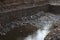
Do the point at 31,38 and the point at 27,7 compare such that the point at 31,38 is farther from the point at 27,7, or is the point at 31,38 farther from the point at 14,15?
the point at 27,7

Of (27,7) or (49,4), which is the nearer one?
(27,7)

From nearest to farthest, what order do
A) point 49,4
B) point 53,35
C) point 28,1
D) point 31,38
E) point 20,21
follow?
point 53,35 < point 31,38 < point 20,21 < point 28,1 < point 49,4

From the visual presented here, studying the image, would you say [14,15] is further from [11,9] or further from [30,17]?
[30,17]

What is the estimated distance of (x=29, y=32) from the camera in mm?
5551

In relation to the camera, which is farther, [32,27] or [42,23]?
[42,23]

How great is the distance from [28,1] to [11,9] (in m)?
1.25

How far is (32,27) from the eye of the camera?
6.04 meters

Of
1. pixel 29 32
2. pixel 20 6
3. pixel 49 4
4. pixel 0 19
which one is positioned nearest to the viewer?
pixel 29 32

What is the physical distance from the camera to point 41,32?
5.60 meters

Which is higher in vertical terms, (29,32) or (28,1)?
(28,1)

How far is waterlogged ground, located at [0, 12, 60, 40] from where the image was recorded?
520 cm

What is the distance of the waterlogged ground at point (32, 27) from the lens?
5.20 metres

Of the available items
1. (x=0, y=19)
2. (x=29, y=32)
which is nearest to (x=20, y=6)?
(x=0, y=19)

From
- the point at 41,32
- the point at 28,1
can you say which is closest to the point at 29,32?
the point at 41,32
